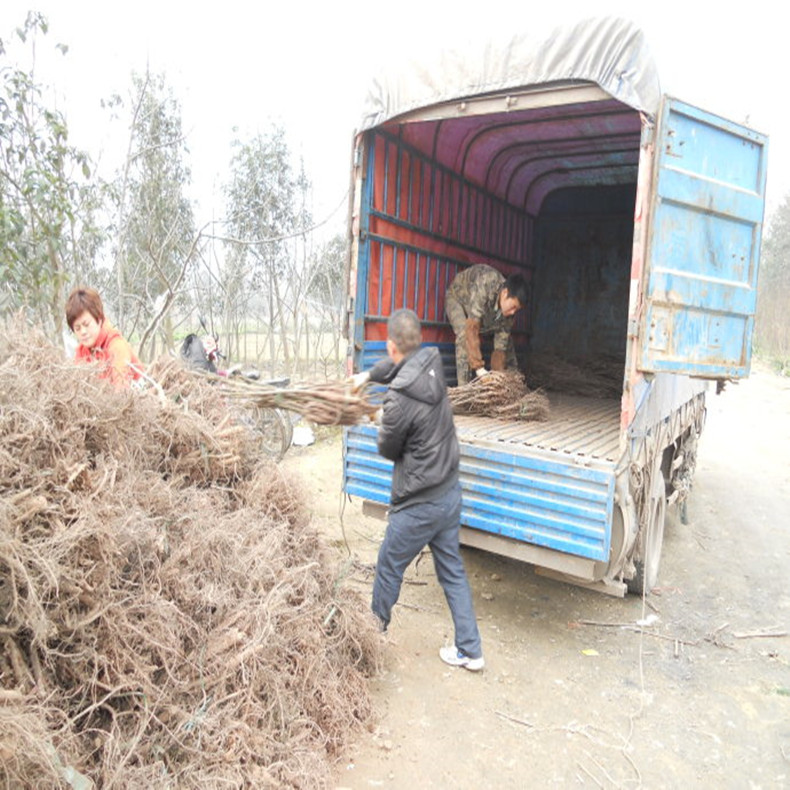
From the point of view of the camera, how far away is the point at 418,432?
10.3 ft

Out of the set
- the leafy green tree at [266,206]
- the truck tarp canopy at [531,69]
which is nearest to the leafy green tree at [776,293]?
the leafy green tree at [266,206]

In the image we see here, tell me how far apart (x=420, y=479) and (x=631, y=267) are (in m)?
2.49

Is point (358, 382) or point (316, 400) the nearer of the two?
point (316, 400)

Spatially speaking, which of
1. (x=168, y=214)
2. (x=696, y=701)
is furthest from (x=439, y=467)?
(x=168, y=214)

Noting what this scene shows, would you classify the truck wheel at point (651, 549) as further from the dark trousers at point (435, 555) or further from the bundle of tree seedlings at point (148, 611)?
the bundle of tree seedlings at point (148, 611)

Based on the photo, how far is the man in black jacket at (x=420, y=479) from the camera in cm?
311

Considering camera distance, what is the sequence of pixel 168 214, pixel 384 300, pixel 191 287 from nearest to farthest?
pixel 384 300, pixel 168 214, pixel 191 287

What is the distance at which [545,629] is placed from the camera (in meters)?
3.97

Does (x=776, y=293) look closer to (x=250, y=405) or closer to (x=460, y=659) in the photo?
(x=460, y=659)

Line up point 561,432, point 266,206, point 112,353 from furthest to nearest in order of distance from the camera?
point 266,206 → point 561,432 → point 112,353

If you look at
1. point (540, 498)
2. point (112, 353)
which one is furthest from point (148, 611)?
point (540, 498)

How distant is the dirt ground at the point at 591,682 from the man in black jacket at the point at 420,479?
342 mm

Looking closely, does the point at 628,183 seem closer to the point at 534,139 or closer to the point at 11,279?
the point at 534,139

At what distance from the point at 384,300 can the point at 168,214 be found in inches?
207
